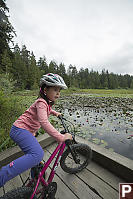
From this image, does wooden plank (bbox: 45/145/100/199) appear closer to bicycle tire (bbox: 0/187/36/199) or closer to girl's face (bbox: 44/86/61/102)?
bicycle tire (bbox: 0/187/36/199)

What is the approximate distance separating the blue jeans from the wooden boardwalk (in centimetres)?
84

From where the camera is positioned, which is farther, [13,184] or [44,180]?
[13,184]

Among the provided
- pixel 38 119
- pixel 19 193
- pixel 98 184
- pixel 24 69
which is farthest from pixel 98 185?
pixel 24 69

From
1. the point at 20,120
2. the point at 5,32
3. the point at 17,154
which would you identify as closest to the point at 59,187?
the point at 17,154

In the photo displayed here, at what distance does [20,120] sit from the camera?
4.46 feet

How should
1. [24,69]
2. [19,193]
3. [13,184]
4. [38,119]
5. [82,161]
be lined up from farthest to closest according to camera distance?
[24,69] → [82,161] → [13,184] → [38,119] → [19,193]

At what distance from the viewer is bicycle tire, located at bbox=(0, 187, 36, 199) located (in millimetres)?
958

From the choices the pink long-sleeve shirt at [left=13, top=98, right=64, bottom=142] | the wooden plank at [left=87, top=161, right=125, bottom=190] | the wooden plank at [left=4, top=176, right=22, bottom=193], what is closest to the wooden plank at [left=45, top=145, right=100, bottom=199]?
the wooden plank at [left=87, top=161, right=125, bottom=190]

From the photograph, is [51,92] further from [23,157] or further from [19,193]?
[19,193]

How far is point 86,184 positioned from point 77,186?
16 centimetres

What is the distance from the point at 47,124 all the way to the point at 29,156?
0.43 m

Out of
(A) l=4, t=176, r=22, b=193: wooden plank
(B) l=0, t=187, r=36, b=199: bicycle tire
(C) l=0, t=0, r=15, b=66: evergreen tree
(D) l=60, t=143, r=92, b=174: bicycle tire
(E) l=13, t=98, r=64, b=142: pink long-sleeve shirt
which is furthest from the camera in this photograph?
(C) l=0, t=0, r=15, b=66: evergreen tree

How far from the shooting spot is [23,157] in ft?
3.55

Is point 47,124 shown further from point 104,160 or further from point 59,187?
point 104,160
